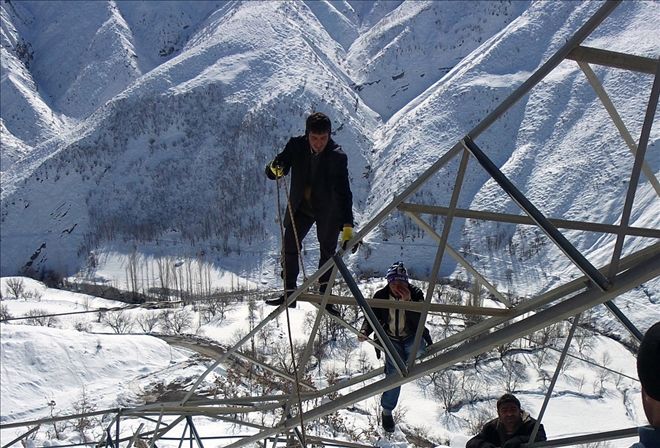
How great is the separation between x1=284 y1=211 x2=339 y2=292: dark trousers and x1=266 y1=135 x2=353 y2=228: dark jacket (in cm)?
17

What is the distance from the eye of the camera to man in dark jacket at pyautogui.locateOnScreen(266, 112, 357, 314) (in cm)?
729

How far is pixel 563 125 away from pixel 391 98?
35.1 metres

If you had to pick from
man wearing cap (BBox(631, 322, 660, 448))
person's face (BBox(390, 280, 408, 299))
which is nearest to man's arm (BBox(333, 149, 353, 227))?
person's face (BBox(390, 280, 408, 299))

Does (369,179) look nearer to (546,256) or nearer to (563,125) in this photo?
(563,125)

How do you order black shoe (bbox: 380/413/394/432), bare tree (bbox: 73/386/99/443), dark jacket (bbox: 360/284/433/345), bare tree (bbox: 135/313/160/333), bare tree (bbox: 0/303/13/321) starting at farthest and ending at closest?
1. bare tree (bbox: 0/303/13/321)
2. bare tree (bbox: 135/313/160/333)
3. bare tree (bbox: 73/386/99/443)
4. black shoe (bbox: 380/413/394/432)
5. dark jacket (bbox: 360/284/433/345)

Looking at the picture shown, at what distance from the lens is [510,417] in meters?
6.61

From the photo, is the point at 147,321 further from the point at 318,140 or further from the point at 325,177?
the point at 318,140

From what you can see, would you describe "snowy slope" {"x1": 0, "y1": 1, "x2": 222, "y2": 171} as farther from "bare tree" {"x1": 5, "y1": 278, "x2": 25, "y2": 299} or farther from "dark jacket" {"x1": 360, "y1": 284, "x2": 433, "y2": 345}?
"dark jacket" {"x1": 360, "y1": 284, "x2": 433, "y2": 345}

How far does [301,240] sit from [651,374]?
19.2ft

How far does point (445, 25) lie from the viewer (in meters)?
121

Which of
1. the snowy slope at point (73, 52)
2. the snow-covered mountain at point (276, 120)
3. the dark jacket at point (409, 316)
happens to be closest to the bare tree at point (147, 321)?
the snow-covered mountain at point (276, 120)

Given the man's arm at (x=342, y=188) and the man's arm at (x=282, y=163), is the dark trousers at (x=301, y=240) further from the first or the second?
the man's arm at (x=282, y=163)

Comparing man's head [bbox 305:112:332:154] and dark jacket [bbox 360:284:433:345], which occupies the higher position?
man's head [bbox 305:112:332:154]

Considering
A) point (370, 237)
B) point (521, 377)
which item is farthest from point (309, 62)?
point (521, 377)
